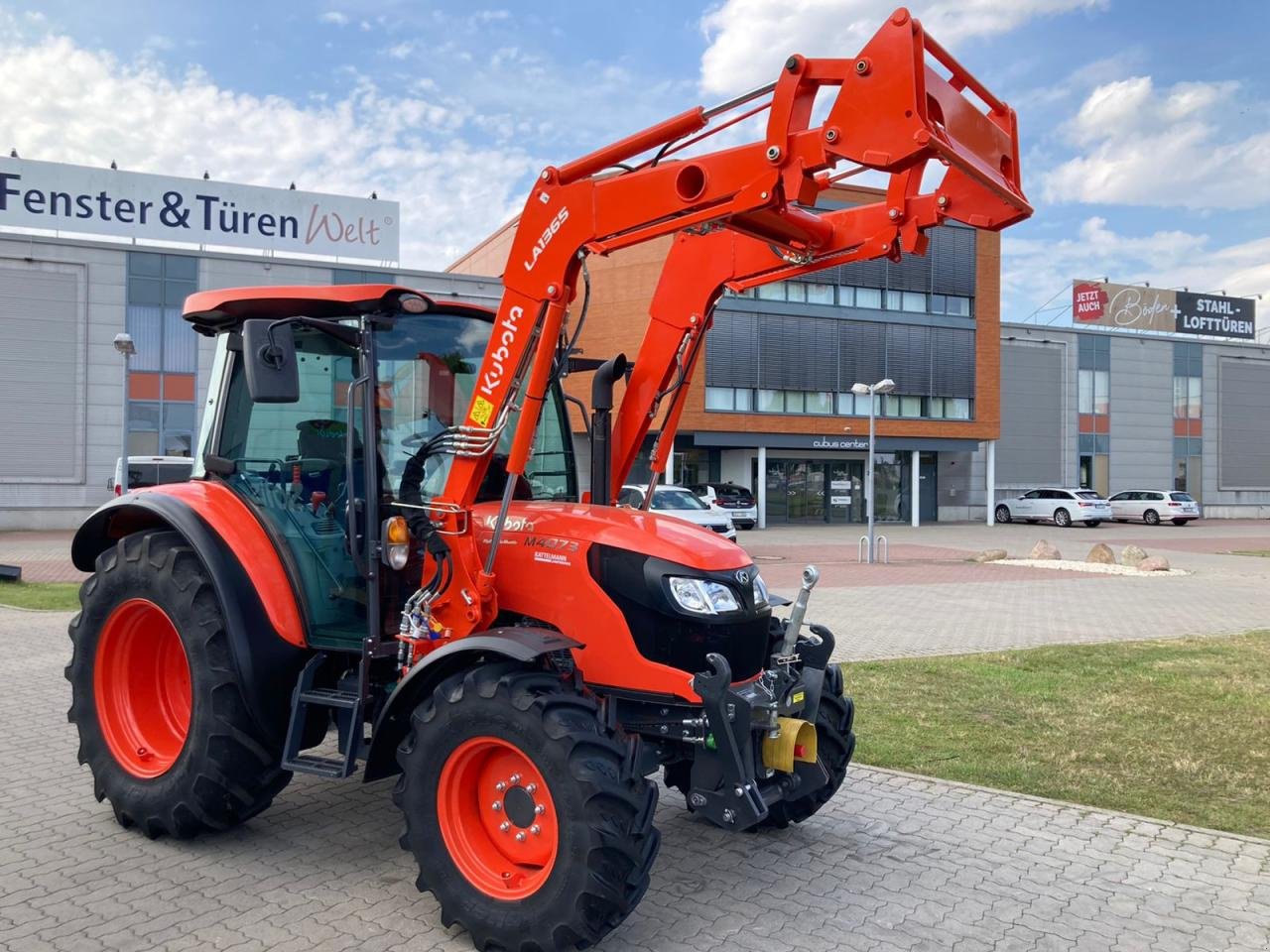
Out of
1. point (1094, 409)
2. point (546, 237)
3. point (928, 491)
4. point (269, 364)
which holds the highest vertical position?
point (1094, 409)

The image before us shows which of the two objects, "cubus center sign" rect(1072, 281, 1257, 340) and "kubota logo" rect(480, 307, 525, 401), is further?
"cubus center sign" rect(1072, 281, 1257, 340)

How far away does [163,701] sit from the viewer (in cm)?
523

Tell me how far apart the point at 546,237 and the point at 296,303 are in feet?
4.24

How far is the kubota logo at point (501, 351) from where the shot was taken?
13.6 ft

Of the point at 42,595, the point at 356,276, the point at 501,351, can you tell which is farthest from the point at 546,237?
the point at 356,276

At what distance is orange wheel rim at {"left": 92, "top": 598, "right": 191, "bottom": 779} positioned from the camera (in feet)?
16.3

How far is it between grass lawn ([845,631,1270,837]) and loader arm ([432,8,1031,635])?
350 cm

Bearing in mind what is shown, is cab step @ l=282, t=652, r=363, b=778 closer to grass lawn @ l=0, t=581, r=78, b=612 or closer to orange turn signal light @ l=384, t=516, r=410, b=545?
orange turn signal light @ l=384, t=516, r=410, b=545

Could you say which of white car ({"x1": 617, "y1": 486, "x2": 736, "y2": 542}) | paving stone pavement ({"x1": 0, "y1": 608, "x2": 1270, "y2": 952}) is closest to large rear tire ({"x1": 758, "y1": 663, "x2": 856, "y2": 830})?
paving stone pavement ({"x1": 0, "y1": 608, "x2": 1270, "y2": 952})

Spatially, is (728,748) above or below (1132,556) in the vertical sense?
above

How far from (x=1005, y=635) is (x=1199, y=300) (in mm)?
52389

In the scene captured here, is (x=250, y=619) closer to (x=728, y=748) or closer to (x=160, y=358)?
(x=728, y=748)

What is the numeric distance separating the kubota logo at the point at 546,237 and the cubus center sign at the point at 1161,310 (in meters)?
54.2

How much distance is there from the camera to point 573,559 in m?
4.01
